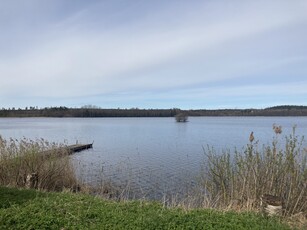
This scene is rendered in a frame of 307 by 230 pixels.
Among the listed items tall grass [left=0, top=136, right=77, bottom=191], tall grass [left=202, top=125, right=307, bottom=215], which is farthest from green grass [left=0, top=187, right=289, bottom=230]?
tall grass [left=0, top=136, right=77, bottom=191]

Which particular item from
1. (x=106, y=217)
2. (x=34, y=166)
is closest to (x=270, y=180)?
(x=106, y=217)

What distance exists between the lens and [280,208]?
6.14m

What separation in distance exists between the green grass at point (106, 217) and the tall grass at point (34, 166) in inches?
140

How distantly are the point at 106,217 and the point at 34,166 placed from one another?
18.7 ft

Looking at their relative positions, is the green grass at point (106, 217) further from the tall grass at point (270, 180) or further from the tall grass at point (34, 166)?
the tall grass at point (34, 166)

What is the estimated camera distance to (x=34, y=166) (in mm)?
10266

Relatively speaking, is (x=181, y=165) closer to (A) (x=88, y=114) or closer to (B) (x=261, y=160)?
(B) (x=261, y=160)

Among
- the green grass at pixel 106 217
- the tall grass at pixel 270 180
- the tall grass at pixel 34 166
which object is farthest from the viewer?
the tall grass at pixel 34 166

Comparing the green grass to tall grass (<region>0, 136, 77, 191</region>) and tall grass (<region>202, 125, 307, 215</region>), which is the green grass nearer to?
tall grass (<region>202, 125, 307, 215</region>)

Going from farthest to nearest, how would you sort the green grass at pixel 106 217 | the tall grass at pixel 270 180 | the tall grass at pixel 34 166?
the tall grass at pixel 34 166, the tall grass at pixel 270 180, the green grass at pixel 106 217

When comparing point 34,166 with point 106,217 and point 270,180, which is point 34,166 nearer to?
point 106,217

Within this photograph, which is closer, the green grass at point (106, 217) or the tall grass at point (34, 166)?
the green grass at point (106, 217)

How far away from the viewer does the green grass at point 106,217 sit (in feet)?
16.6

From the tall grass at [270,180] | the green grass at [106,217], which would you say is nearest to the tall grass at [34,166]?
the green grass at [106,217]
